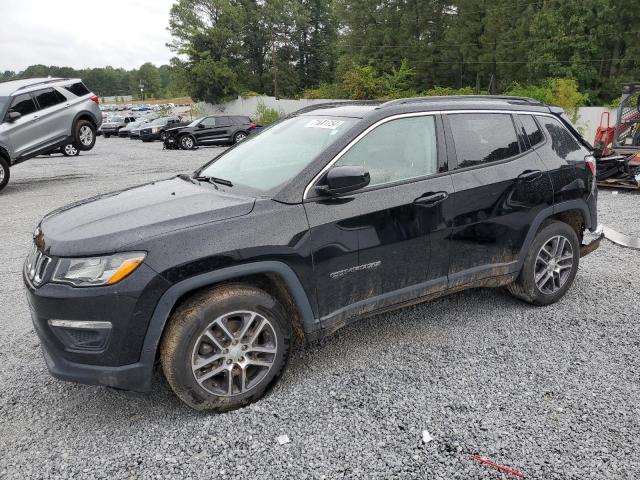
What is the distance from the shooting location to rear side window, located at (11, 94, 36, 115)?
11523 mm

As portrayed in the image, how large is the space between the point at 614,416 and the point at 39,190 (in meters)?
12.0

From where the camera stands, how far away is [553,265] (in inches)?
166

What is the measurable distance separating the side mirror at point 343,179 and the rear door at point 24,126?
10.9 metres

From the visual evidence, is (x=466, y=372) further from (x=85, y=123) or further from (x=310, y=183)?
(x=85, y=123)

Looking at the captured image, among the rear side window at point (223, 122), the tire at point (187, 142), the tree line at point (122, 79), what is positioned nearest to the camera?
the tire at point (187, 142)

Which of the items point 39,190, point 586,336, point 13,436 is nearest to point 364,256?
point 586,336

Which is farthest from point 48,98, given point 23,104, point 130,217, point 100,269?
point 100,269

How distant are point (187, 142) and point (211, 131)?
127 cm

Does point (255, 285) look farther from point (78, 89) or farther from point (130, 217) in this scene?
point (78, 89)

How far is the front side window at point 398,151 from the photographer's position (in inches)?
129

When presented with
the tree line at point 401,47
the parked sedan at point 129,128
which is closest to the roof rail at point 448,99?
the tree line at point 401,47

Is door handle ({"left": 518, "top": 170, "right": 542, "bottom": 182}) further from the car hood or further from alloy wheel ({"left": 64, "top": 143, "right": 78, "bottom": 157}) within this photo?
alloy wheel ({"left": 64, "top": 143, "right": 78, "bottom": 157})

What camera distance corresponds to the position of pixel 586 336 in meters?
3.80

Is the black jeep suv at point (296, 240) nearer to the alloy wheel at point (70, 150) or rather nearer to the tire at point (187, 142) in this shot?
the alloy wheel at point (70, 150)
